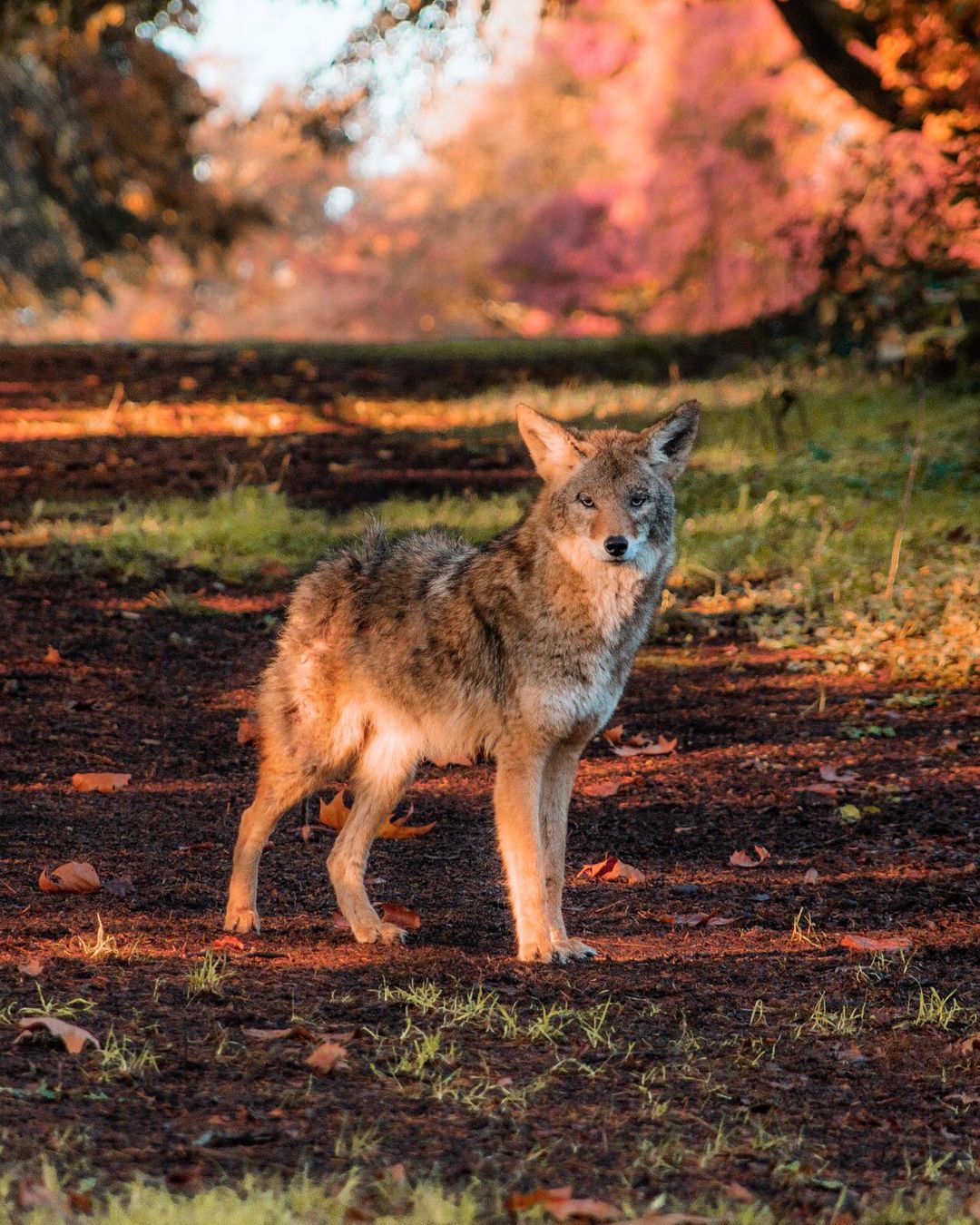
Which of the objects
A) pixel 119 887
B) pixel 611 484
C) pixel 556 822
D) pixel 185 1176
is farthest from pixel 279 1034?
pixel 611 484

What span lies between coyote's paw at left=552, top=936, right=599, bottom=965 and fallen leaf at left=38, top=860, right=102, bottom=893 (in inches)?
71.3

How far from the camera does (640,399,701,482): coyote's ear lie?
19.3 ft

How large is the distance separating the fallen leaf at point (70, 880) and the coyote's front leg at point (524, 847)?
1.62 meters

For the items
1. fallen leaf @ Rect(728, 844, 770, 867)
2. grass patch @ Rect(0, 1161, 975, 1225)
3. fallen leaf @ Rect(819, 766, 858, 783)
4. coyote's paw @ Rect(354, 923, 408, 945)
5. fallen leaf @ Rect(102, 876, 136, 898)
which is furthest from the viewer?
fallen leaf @ Rect(819, 766, 858, 783)

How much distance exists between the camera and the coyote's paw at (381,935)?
5.77 metres

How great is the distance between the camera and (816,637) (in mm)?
9773

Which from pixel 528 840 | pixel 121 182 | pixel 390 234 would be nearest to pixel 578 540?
pixel 528 840

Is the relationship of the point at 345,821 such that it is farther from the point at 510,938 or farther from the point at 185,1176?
the point at 185,1176

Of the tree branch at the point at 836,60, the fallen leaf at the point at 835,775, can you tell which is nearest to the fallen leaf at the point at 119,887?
the fallen leaf at the point at 835,775

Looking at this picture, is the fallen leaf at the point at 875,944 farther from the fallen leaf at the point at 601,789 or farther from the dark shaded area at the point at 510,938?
the fallen leaf at the point at 601,789

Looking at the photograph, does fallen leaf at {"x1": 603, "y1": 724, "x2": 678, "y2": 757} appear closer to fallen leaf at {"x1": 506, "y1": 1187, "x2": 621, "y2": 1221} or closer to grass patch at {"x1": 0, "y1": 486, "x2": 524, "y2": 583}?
grass patch at {"x1": 0, "y1": 486, "x2": 524, "y2": 583}

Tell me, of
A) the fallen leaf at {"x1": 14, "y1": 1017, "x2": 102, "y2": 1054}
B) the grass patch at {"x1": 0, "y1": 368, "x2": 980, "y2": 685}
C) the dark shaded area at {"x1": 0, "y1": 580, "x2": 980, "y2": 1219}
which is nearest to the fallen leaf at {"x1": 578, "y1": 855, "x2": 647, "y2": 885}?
the dark shaded area at {"x1": 0, "y1": 580, "x2": 980, "y2": 1219}

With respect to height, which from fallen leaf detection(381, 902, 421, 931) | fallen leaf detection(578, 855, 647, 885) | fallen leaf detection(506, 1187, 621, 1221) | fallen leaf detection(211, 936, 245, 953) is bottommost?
fallen leaf detection(506, 1187, 621, 1221)

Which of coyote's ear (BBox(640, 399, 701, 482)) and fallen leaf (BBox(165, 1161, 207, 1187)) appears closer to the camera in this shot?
fallen leaf (BBox(165, 1161, 207, 1187))
